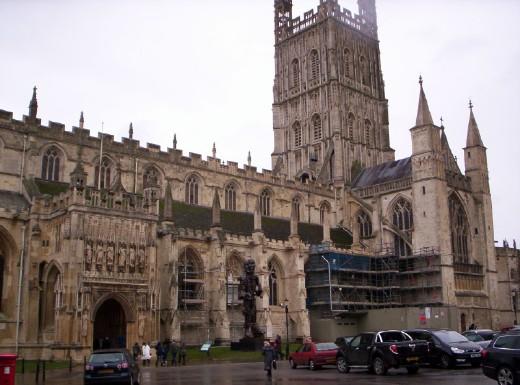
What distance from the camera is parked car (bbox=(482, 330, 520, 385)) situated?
49.8 ft

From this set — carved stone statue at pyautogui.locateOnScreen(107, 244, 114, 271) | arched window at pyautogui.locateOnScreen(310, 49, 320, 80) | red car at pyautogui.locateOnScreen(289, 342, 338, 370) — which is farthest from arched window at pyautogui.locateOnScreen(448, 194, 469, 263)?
carved stone statue at pyautogui.locateOnScreen(107, 244, 114, 271)

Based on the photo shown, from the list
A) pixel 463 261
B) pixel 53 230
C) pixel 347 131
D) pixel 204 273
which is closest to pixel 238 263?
pixel 204 273

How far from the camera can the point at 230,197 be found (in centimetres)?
5347

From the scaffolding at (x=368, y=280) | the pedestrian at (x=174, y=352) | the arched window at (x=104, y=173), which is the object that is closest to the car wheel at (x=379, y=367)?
the pedestrian at (x=174, y=352)

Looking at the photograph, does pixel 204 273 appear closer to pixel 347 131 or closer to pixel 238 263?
pixel 238 263

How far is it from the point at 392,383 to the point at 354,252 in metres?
35.1

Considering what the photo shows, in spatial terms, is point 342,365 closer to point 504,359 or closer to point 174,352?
point 504,359

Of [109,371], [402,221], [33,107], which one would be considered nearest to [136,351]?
[109,371]

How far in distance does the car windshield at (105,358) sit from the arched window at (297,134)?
51869 mm

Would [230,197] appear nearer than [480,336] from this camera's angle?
No


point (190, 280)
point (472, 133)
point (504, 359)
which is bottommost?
point (504, 359)

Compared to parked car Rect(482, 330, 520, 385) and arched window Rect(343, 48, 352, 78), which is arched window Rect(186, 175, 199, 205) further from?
parked car Rect(482, 330, 520, 385)

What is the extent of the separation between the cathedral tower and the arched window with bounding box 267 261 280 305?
18346mm

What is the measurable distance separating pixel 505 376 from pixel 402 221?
41.9 meters
